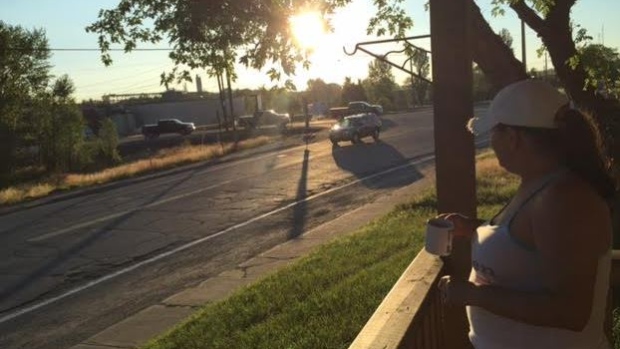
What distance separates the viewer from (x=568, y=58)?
204 inches

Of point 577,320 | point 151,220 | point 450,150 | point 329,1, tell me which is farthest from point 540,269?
point 151,220

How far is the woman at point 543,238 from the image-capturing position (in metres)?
1.72

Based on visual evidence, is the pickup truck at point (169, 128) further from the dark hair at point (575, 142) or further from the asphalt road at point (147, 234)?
the dark hair at point (575, 142)

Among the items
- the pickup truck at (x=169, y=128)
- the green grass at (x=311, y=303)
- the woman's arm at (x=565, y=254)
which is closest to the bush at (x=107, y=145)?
the pickup truck at (x=169, y=128)

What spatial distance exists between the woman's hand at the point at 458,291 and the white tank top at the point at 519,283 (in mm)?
77

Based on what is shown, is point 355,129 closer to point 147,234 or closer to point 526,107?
point 147,234

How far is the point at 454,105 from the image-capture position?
10.9 feet

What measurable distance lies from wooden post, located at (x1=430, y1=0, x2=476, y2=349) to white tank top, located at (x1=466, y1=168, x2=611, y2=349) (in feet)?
4.16

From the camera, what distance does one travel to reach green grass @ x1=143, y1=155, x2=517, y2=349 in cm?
500

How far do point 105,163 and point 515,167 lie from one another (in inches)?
1622

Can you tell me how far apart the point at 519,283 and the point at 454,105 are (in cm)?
159

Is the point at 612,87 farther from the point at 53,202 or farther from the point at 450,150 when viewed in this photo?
the point at 53,202

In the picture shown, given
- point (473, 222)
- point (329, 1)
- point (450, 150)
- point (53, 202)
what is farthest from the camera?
point (53, 202)

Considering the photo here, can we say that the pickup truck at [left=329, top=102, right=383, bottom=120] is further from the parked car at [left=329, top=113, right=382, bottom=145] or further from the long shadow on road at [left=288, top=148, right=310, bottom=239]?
the long shadow on road at [left=288, top=148, right=310, bottom=239]
